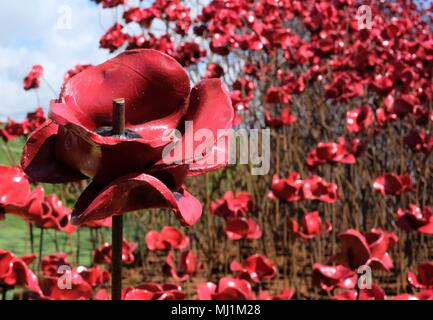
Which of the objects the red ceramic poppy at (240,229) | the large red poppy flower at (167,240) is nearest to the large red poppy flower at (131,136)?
the red ceramic poppy at (240,229)

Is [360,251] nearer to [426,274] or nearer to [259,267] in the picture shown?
[426,274]

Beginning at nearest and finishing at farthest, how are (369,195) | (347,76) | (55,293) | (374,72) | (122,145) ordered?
1. (122,145)
2. (55,293)
3. (347,76)
4. (374,72)
5. (369,195)

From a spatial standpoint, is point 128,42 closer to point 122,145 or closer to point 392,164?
point 392,164

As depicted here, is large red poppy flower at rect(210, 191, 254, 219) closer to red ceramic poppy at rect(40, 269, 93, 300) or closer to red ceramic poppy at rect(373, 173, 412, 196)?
red ceramic poppy at rect(373, 173, 412, 196)

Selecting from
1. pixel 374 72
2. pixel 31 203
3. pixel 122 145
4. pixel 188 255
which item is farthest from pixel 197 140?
pixel 374 72

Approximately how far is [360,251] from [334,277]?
14 centimetres

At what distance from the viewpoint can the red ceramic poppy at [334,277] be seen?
4.24 feet

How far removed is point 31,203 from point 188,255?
2.73ft

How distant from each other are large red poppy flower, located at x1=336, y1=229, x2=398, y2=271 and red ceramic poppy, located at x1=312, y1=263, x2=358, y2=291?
40 millimetres

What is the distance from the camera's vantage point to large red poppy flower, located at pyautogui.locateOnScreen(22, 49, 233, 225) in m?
0.39

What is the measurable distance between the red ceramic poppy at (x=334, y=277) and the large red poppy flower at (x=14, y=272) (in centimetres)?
58

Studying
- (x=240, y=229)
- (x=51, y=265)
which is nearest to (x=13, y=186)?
(x=51, y=265)

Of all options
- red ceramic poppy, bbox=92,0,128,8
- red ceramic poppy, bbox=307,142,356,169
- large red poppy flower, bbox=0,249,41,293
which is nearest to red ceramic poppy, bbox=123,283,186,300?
large red poppy flower, bbox=0,249,41,293

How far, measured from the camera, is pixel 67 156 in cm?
42
